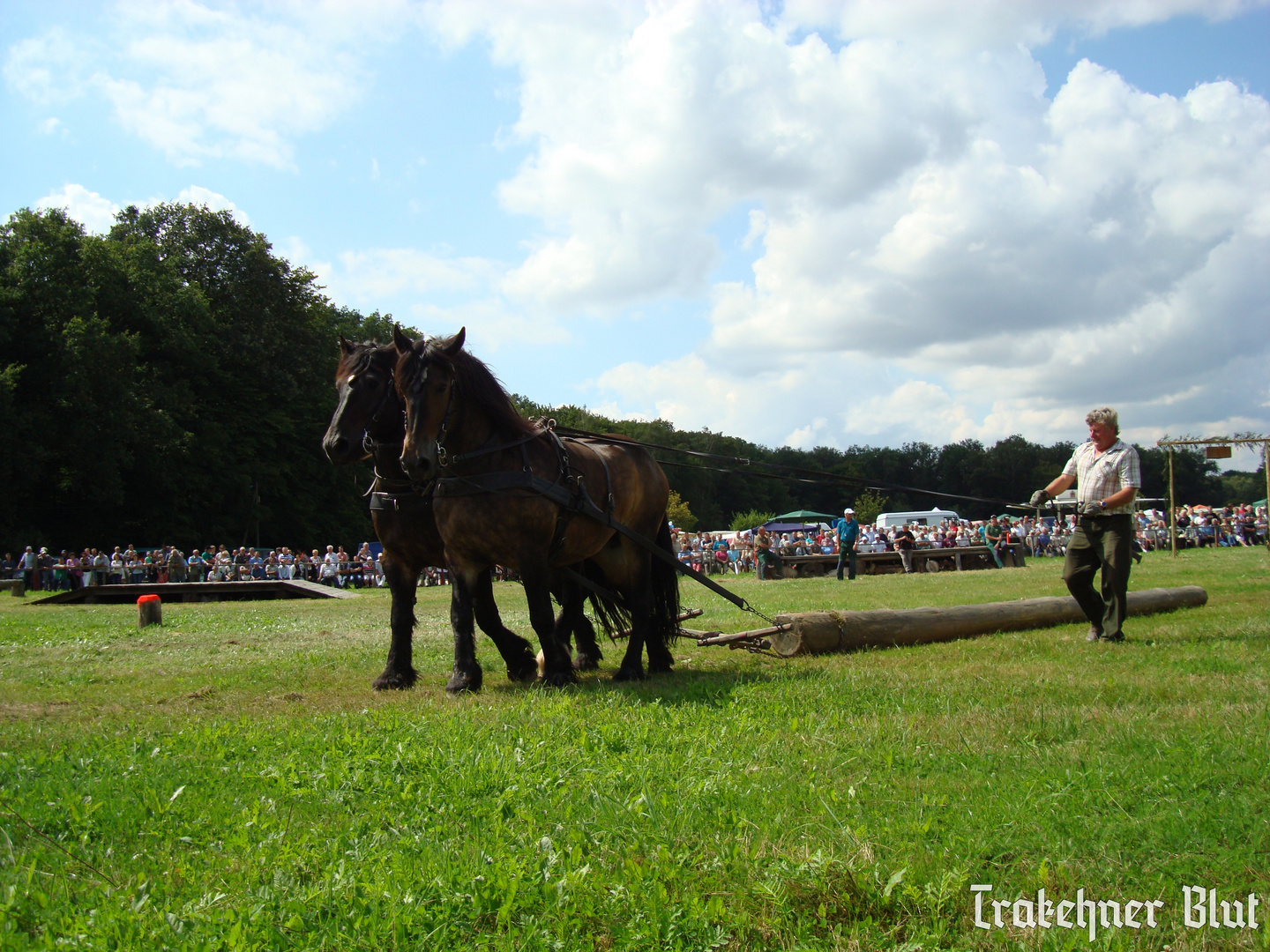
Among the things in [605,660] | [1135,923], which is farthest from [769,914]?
[605,660]

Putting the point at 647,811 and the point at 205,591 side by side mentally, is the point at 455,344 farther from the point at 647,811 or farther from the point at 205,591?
the point at 205,591

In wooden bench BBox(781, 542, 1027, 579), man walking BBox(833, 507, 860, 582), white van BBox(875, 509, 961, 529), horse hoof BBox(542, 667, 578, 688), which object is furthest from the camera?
→ white van BBox(875, 509, 961, 529)

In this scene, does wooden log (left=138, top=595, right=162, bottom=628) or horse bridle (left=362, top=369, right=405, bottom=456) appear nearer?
horse bridle (left=362, top=369, right=405, bottom=456)

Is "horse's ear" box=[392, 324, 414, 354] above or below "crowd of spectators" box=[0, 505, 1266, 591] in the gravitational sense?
above

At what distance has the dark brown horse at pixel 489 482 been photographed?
619cm

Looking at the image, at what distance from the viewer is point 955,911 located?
7.98ft

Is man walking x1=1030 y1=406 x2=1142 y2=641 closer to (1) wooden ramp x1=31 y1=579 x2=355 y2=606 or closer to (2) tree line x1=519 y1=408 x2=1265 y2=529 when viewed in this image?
(1) wooden ramp x1=31 y1=579 x2=355 y2=606

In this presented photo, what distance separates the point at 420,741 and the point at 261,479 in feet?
152

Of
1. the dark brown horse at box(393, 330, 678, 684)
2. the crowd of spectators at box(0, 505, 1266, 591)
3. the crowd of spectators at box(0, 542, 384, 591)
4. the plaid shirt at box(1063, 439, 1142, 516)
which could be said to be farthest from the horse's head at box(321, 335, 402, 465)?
the crowd of spectators at box(0, 542, 384, 591)

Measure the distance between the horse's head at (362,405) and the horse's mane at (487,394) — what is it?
1.90ft

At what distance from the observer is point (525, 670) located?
706 centimetres

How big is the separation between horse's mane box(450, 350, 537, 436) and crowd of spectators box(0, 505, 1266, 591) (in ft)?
83.9

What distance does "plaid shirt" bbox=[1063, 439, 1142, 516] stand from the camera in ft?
26.7

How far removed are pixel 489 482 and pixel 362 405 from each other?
3.67 feet
